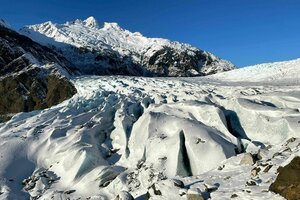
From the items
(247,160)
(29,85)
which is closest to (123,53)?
(29,85)

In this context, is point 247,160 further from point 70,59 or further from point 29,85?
point 70,59

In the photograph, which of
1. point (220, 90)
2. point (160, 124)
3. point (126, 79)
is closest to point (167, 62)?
point (126, 79)

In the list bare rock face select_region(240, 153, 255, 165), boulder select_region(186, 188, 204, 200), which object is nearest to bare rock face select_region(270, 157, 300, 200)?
boulder select_region(186, 188, 204, 200)

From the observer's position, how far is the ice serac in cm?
13062

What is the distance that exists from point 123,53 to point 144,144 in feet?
423

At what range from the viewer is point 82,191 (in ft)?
80.6

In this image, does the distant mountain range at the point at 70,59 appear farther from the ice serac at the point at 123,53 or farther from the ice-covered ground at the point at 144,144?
the ice-covered ground at the point at 144,144

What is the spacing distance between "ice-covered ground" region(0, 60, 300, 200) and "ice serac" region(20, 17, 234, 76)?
85581mm

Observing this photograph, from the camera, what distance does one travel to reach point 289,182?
13.4 m

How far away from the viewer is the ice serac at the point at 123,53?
429 feet

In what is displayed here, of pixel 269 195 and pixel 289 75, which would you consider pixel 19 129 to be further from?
pixel 289 75

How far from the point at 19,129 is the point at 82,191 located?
10.8 m

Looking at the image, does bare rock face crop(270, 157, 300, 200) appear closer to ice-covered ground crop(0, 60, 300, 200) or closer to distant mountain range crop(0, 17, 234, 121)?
ice-covered ground crop(0, 60, 300, 200)

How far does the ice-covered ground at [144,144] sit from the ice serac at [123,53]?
281 ft
